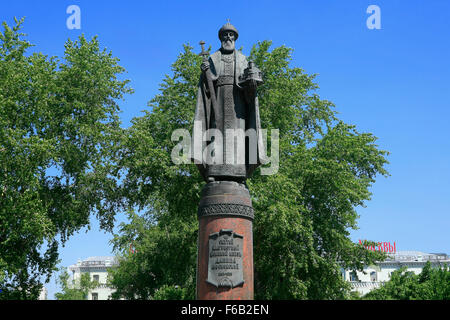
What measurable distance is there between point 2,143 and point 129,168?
6240 millimetres

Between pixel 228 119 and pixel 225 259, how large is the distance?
2994 mm

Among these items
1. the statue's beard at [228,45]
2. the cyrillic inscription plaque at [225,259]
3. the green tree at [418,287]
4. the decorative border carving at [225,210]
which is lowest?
the green tree at [418,287]

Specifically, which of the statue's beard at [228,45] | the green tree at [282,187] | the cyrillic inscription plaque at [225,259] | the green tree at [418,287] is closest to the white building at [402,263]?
the green tree at [418,287]

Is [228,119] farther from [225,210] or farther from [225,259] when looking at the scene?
[225,259]

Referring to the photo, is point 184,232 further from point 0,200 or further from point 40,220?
point 0,200

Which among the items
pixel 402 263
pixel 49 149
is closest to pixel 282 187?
pixel 49 149

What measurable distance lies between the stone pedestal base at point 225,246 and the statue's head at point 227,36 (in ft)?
10.7

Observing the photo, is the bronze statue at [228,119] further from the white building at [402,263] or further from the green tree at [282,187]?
the white building at [402,263]

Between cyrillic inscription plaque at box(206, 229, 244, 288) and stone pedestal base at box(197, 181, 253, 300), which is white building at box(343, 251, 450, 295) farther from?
cyrillic inscription plaque at box(206, 229, 244, 288)

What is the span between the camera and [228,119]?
10203mm

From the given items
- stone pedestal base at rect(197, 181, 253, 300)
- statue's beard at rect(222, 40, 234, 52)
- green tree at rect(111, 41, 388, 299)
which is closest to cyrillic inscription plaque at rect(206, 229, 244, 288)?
stone pedestal base at rect(197, 181, 253, 300)

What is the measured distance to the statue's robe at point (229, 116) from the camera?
390 inches

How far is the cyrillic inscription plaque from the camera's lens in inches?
345
